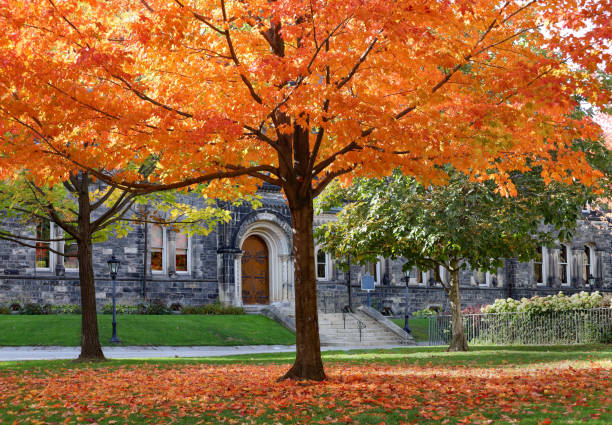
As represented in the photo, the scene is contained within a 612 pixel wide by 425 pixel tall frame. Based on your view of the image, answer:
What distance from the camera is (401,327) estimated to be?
31.0 meters

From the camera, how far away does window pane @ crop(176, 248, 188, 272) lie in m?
30.8

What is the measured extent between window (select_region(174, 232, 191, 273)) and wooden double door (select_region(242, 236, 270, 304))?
2850mm

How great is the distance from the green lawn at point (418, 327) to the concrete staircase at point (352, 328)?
40.5 inches

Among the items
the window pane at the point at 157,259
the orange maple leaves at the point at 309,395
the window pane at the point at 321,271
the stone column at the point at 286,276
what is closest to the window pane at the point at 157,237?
the window pane at the point at 157,259

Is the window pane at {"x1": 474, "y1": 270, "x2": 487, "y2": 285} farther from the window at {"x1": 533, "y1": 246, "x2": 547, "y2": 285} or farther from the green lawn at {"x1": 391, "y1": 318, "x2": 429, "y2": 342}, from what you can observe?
the green lawn at {"x1": 391, "y1": 318, "x2": 429, "y2": 342}

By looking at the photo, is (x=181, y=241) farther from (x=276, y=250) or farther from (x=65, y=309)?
(x=65, y=309)

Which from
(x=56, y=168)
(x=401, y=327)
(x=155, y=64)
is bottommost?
(x=401, y=327)

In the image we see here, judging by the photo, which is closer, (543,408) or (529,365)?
(543,408)

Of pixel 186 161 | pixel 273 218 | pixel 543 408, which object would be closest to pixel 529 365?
pixel 543 408

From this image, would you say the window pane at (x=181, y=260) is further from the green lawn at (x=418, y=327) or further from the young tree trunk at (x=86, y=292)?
the young tree trunk at (x=86, y=292)

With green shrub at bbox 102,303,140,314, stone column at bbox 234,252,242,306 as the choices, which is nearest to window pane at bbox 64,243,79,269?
green shrub at bbox 102,303,140,314

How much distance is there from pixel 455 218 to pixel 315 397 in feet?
30.6

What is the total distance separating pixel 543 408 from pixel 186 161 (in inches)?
243

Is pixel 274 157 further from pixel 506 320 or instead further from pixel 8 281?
pixel 8 281
